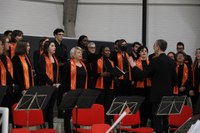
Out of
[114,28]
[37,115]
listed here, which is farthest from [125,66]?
[114,28]

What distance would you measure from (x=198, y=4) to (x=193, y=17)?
0.44 meters

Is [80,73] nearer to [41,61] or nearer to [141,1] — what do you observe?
[41,61]

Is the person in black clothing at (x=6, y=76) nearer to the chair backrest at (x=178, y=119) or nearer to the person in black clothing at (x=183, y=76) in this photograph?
the chair backrest at (x=178, y=119)

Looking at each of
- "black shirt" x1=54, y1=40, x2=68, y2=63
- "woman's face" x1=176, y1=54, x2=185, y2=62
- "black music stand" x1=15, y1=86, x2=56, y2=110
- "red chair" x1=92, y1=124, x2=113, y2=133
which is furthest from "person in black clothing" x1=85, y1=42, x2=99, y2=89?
"red chair" x1=92, y1=124, x2=113, y2=133

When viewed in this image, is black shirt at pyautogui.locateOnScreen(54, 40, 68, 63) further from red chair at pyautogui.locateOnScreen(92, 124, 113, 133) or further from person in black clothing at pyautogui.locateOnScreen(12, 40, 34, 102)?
red chair at pyautogui.locateOnScreen(92, 124, 113, 133)

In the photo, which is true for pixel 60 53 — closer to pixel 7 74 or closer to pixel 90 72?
pixel 90 72

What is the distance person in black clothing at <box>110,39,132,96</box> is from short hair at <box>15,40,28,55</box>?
2675 mm

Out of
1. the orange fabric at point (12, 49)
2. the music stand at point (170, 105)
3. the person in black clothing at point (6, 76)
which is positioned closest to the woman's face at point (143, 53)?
the music stand at point (170, 105)

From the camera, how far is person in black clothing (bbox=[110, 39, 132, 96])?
1073 centimetres

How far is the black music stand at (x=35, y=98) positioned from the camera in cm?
713

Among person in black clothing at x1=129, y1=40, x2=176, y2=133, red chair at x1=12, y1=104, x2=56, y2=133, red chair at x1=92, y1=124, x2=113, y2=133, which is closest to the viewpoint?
red chair at x1=92, y1=124, x2=113, y2=133

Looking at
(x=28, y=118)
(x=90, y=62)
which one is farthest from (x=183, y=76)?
(x=28, y=118)

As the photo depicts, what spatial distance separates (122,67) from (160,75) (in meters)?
2.12

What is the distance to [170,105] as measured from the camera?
839 cm
